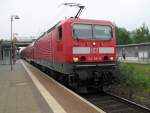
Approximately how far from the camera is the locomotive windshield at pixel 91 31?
1647 centimetres

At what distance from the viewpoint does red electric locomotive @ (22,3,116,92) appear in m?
16.0

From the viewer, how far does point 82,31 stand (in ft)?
54.5

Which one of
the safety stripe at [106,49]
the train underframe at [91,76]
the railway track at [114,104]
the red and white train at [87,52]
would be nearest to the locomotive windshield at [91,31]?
the red and white train at [87,52]

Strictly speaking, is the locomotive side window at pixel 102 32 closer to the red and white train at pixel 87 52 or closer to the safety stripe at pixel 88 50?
the red and white train at pixel 87 52

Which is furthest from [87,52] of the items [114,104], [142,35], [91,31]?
[142,35]

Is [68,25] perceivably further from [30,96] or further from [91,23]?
[30,96]

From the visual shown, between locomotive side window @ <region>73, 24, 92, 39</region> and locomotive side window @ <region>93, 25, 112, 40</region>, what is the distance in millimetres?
275

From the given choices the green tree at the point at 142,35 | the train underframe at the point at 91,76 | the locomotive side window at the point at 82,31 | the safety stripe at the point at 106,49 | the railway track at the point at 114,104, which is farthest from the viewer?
the green tree at the point at 142,35

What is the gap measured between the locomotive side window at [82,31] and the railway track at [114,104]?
106 inches

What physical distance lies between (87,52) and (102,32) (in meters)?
1.43

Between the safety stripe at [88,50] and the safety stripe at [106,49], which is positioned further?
the safety stripe at [106,49]

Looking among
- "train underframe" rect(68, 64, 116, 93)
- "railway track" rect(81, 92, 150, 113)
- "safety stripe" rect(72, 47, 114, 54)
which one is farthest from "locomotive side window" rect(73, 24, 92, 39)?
"railway track" rect(81, 92, 150, 113)

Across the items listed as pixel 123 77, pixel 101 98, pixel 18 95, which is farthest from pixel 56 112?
pixel 123 77

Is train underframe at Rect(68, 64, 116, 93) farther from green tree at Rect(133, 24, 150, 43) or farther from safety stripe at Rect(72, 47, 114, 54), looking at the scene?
green tree at Rect(133, 24, 150, 43)
